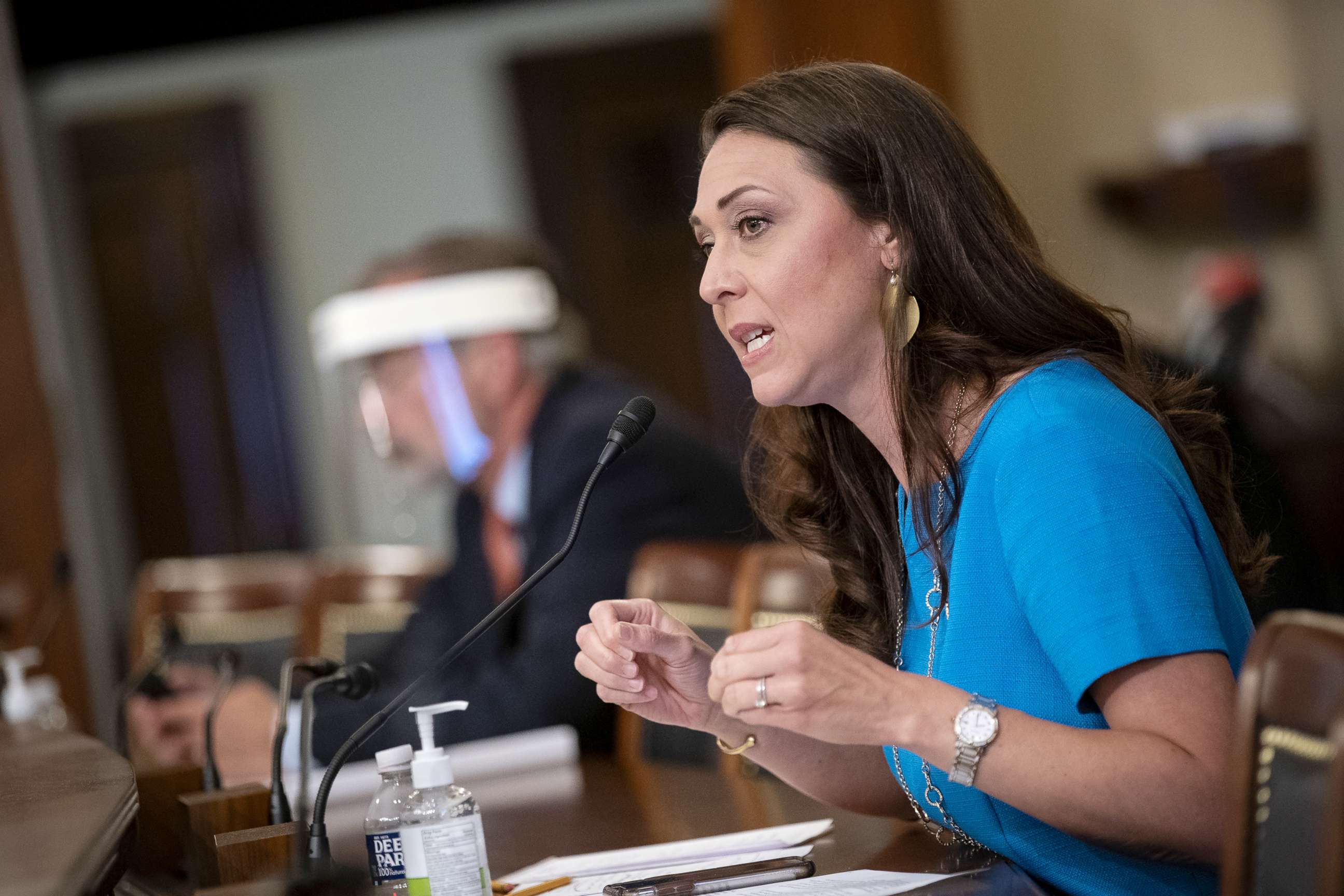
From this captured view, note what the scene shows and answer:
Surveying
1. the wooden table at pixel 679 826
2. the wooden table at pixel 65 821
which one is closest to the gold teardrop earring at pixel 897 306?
the wooden table at pixel 679 826

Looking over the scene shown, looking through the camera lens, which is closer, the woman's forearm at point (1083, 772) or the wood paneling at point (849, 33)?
the woman's forearm at point (1083, 772)

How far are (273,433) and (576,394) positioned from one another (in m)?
4.06

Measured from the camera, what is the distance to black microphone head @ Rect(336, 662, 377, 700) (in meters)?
1.38

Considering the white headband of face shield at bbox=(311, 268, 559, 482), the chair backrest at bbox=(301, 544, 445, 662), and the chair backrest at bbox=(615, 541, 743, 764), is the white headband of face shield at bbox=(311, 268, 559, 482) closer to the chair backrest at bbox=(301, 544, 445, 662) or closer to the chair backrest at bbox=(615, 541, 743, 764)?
the chair backrest at bbox=(301, 544, 445, 662)

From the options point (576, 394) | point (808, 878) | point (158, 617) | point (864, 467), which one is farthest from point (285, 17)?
point (808, 878)

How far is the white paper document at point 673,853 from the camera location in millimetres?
1325

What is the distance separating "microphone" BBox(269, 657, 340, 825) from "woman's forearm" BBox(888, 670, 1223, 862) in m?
0.56

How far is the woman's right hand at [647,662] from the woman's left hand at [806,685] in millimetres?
171

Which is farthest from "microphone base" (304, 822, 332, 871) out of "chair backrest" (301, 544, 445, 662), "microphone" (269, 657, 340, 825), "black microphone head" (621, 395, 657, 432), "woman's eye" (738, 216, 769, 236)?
"chair backrest" (301, 544, 445, 662)

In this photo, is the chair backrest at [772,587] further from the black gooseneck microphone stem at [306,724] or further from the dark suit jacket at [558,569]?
the black gooseneck microphone stem at [306,724]

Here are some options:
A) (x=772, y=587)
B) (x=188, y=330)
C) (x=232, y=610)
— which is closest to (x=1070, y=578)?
(x=772, y=587)

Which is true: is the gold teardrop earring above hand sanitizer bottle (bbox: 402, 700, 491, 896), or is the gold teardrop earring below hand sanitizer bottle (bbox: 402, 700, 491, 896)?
above

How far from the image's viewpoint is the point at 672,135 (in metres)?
6.82

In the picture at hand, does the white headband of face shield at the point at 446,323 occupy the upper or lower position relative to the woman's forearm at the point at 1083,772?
upper
